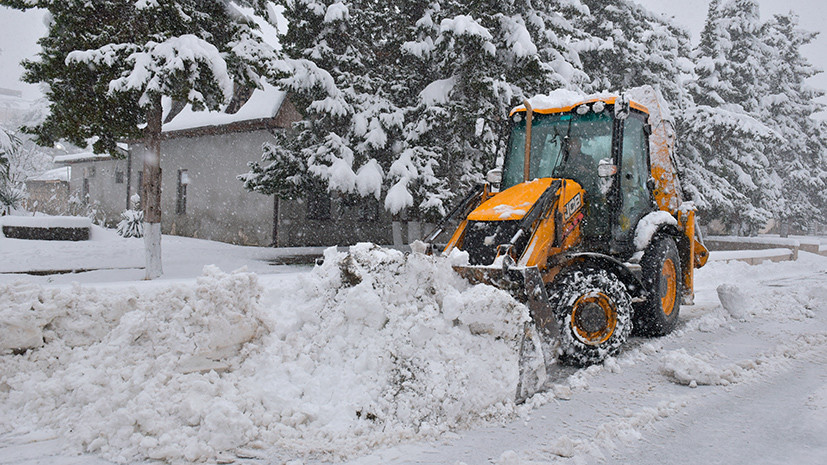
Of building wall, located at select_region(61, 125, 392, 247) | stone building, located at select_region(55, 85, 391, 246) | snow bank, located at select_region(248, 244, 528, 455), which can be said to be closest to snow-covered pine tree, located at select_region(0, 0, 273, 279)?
snow bank, located at select_region(248, 244, 528, 455)

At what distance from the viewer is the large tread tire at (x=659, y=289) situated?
6648 millimetres

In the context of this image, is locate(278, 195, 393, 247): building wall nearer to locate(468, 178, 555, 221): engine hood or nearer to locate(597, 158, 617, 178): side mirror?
locate(468, 178, 555, 221): engine hood

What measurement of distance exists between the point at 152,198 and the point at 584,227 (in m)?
8.54

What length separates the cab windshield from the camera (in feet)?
21.2

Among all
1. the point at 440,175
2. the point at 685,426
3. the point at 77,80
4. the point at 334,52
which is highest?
the point at 334,52

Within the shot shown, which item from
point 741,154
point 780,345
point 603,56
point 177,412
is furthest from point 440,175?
point 741,154

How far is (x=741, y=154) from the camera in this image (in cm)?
2345

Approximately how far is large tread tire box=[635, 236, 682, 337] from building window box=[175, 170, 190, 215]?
1914 centimetres

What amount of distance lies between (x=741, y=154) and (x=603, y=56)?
10075 millimetres

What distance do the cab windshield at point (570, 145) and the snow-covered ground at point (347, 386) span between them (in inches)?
85.6

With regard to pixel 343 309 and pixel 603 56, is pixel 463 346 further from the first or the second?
pixel 603 56

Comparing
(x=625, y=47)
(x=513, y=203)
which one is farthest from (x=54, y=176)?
(x=513, y=203)

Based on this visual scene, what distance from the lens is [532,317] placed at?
4996mm

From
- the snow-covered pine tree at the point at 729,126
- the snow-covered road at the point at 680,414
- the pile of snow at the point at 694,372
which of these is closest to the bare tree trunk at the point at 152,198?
the snow-covered road at the point at 680,414
